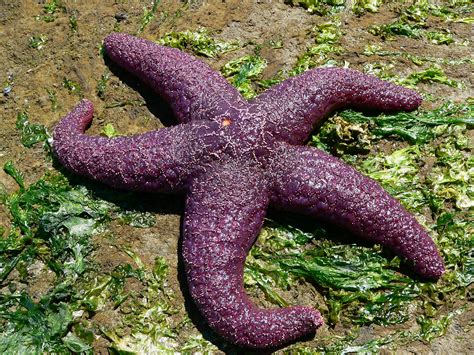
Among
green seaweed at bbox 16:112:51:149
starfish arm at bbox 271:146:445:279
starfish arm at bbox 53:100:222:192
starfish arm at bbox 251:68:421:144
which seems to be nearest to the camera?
starfish arm at bbox 271:146:445:279

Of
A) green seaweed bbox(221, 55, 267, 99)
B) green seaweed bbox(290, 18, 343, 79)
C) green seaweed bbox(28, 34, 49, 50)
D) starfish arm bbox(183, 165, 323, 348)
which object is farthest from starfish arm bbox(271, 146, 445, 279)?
green seaweed bbox(28, 34, 49, 50)

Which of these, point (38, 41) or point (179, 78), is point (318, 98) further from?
point (38, 41)

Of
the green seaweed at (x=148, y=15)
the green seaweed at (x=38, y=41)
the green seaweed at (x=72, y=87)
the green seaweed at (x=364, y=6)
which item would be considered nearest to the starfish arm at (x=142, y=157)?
the green seaweed at (x=72, y=87)

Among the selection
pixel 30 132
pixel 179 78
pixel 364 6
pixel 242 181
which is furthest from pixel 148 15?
pixel 242 181

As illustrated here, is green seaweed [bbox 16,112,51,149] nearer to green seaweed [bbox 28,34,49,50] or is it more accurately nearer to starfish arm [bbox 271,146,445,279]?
green seaweed [bbox 28,34,49,50]

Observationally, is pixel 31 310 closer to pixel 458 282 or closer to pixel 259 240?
pixel 259 240

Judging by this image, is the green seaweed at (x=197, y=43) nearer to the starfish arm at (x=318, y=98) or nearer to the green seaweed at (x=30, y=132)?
the starfish arm at (x=318, y=98)
